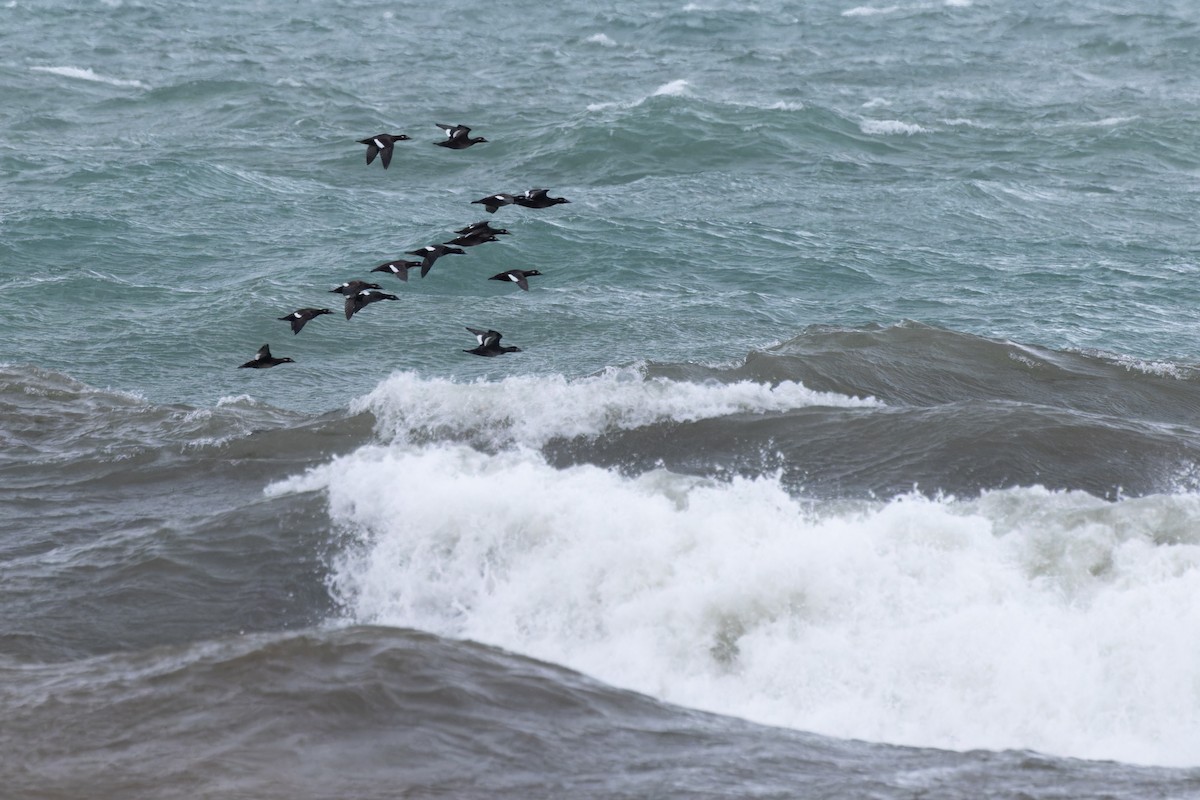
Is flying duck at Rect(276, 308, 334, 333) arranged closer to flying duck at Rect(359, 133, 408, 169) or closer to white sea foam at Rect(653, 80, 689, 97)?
flying duck at Rect(359, 133, 408, 169)

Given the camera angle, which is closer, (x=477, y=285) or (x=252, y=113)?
(x=477, y=285)

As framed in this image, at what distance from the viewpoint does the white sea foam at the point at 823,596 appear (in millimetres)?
8633

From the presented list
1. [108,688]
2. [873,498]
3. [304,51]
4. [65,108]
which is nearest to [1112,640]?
[873,498]

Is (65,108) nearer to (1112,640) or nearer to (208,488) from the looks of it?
(208,488)

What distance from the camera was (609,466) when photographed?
11.9 metres

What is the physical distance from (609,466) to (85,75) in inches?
929

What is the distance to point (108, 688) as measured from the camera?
832cm

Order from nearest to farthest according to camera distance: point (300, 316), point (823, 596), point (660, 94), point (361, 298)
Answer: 1. point (823, 596)
2. point (361, 298)
3. point (300, 316)
4. point (660, 94)

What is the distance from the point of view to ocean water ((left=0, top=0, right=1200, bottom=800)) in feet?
26.3

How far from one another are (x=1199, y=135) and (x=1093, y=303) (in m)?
9.83

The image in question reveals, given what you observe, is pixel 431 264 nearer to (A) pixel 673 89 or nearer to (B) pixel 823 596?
(B) pixel 823 596

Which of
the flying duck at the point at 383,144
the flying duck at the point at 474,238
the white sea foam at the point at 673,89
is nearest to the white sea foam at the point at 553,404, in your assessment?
the flying duck at the point at 474,238

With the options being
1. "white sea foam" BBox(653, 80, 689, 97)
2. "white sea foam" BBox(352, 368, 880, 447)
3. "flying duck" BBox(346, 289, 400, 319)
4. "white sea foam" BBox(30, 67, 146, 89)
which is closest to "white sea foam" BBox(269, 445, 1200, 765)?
"white sea foam" BBox(352, 368, 880, 447)

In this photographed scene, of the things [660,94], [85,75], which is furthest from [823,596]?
[85,75]
